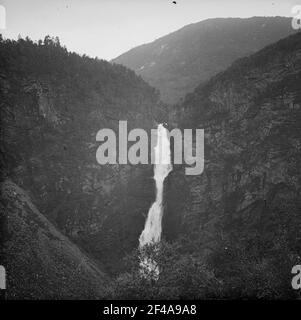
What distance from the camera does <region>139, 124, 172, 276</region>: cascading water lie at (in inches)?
2161

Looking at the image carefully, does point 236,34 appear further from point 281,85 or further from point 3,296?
point 3,296

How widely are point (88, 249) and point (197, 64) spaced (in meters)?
101

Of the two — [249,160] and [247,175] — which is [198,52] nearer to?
[249,160]

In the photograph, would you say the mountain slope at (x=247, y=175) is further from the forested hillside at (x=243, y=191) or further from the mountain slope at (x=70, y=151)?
the mountain slope at (x=70, y=151)

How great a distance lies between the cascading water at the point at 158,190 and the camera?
54894mm

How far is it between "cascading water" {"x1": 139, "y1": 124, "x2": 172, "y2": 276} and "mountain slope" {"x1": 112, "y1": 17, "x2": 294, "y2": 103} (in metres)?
43.5

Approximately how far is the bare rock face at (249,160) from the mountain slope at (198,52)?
47797mm

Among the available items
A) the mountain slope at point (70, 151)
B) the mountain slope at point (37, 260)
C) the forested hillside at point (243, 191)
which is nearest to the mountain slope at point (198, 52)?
the mountain slope at point (70, 151)

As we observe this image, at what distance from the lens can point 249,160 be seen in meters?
54.9

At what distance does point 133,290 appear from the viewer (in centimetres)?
3044

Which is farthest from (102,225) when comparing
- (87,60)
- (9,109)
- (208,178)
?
(87,60)

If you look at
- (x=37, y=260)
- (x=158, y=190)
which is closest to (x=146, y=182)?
(x=158, y=190)

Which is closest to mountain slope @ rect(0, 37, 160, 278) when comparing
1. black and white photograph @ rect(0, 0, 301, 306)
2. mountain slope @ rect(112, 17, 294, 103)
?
black and white photograph @ rect(0, 0, 301, 306)

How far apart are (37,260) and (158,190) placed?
2695 cm
